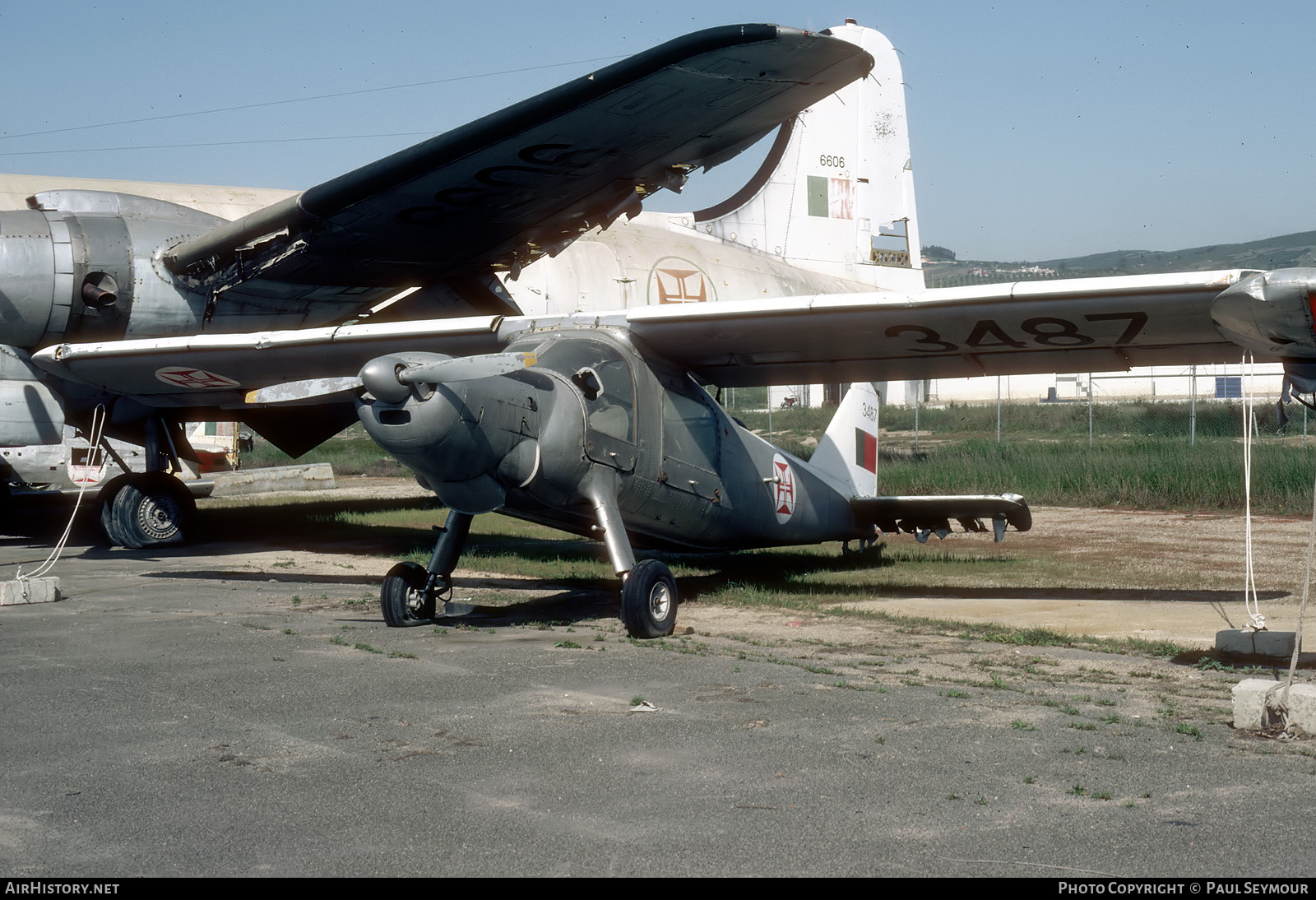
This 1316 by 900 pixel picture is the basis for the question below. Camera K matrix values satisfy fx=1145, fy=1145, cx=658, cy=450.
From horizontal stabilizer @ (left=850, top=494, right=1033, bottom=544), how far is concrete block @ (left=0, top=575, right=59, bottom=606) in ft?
27.2

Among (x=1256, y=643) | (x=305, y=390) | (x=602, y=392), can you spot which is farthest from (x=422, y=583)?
(x=1256, y=643)

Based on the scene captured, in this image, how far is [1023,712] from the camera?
5719mm

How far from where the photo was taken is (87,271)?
13070mm

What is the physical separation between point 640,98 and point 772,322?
11.3 ft

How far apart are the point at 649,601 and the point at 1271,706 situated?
4225 mm

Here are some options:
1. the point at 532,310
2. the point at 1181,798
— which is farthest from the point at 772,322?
the point at 532,310

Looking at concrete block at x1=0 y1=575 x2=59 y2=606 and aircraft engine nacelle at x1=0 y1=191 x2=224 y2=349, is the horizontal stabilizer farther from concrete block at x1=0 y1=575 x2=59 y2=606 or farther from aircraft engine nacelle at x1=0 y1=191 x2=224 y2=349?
aircraft engine nacelle at x1=0 y1=191 x2=224 y2=349

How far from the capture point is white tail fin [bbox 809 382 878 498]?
13445mm

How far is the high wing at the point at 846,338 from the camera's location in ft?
30.0

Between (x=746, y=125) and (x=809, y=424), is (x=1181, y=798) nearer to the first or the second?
(x=746, y=125)

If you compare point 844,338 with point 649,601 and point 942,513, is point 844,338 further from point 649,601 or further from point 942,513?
point 649,601

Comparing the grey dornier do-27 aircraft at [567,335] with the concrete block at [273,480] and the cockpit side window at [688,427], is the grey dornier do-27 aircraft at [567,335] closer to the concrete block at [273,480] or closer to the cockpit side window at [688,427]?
the cockpit side window at [688,427]

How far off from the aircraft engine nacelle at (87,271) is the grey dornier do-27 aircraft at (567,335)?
0.11 feet

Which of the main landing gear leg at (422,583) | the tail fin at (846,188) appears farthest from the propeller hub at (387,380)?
the tail fin at (846,188)
